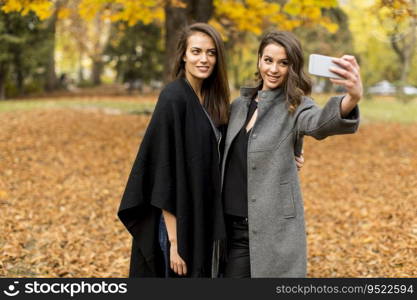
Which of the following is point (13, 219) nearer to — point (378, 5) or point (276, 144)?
point (276, 144)

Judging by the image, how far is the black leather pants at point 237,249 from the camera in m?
2.86

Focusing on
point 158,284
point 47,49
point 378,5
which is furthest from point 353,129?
point 47,49

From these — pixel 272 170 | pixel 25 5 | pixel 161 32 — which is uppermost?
pixel 161 32

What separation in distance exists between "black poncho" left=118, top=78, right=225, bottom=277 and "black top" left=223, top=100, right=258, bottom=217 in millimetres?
80

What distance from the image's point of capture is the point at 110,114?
14695 mm

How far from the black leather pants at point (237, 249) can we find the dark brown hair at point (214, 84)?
0.60 m

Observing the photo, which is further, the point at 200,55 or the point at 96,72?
the point at 96,72

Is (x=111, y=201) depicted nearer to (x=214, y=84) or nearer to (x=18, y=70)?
(x=214, y=84)

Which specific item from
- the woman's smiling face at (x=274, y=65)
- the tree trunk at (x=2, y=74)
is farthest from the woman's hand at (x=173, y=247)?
the tree trunk at (x=2, y=74)

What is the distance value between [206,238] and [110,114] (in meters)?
12.3

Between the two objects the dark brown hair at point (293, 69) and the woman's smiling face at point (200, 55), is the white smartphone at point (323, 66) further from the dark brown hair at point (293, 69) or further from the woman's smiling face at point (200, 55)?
the woman's smiling face at point (200, 55)

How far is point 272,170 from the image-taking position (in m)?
2.72

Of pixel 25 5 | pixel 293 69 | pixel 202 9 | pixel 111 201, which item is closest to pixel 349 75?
pixel 293 69

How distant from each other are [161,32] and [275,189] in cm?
2229
